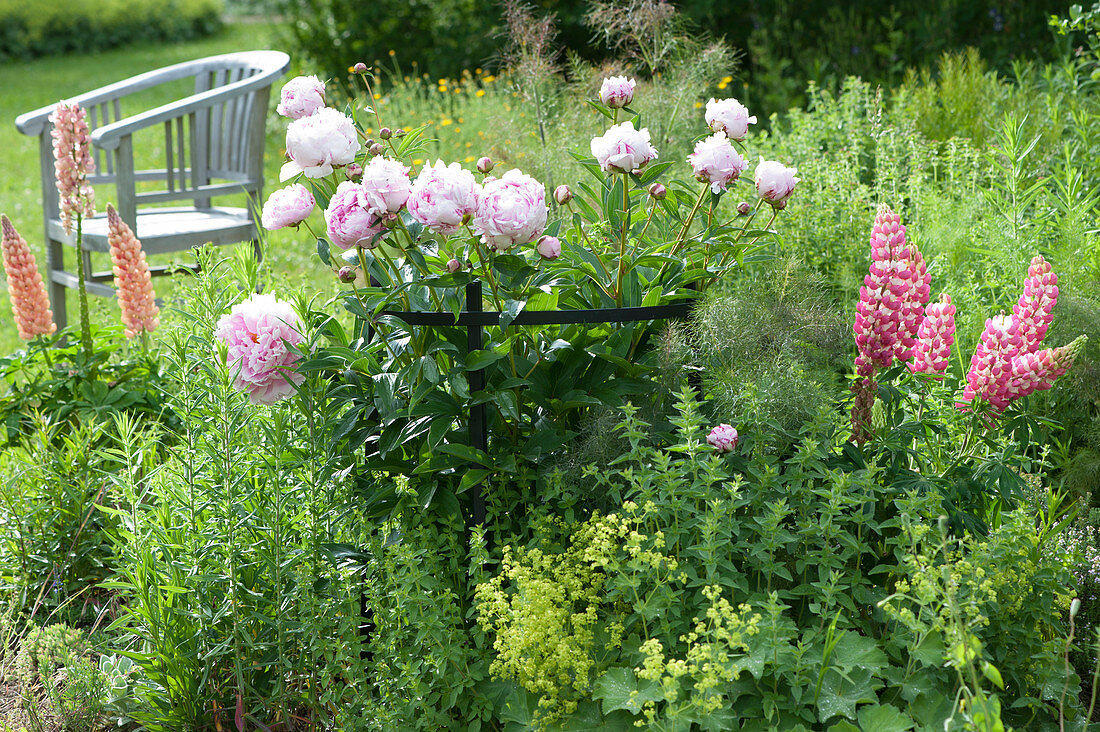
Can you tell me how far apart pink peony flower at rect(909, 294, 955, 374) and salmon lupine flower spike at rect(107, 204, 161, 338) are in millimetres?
2103

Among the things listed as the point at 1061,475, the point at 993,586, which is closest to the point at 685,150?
the point at 1061,475

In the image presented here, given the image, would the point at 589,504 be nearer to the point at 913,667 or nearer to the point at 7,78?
the point at 913,667

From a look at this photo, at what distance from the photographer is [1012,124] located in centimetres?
245

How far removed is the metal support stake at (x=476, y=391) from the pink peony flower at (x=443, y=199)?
0.17 meters

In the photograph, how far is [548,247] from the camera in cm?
165

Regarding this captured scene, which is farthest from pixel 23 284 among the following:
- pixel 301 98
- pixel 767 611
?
pixel 767 611

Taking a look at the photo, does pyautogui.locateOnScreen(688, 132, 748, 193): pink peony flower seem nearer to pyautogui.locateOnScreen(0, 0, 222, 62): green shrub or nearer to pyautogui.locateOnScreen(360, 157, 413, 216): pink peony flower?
pyautogui.locateOnScreen(360, 157, 413, 216): pink peony flower

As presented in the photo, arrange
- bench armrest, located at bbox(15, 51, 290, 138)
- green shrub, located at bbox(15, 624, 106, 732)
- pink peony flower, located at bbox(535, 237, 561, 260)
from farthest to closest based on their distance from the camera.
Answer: bench armrest, located at bbox(15, 51, 290, 138) < green shrub, located at bbox(15, 624, 106, 732) < pink peony flower, located at bbox(535, 237, 561, 260)

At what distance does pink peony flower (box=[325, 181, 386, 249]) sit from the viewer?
5.16 feet

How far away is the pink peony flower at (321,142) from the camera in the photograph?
5.19 ft

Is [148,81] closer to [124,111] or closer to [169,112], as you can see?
[169,112]

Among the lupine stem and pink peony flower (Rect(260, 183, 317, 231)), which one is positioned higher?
pink peony flower (Rect(260, 183, 317, 231))

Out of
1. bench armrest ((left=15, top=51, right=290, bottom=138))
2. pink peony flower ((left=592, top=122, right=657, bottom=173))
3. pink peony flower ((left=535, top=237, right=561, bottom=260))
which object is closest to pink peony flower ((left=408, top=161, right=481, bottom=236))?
pink peony flower ((left=535, top=237, right=561, bottom=260))

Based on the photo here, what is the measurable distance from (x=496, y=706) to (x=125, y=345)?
2.57m
